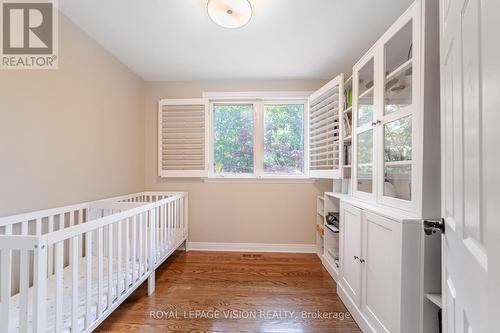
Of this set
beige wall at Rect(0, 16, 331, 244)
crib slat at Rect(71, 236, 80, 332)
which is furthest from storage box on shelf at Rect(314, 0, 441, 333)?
crib slat at Rect(71, 236, 80, 332)

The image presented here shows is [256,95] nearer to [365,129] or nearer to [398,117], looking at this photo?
[365,129]

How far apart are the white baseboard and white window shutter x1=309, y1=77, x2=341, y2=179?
3.09ft

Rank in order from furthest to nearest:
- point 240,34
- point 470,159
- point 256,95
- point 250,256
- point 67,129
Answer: point 256,95 < point 250,256 < point 240,34 < point 67,129 < point 470,159

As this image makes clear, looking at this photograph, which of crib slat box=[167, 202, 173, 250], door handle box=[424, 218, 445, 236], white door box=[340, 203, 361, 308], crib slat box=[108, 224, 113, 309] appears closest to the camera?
door handle box=[424, 218, 445, 236]

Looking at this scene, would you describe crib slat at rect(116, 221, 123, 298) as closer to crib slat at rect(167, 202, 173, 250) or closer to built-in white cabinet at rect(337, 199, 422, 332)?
crib slat at rect(167, 202, 173, 250)

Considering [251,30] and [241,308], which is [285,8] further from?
[241,308]

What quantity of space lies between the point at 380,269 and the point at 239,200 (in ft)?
6.13

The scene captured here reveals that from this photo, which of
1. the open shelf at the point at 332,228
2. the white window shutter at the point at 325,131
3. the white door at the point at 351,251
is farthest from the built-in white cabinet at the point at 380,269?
the white window shutter at the point at 325,131

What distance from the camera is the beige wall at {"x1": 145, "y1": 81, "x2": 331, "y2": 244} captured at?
295cm

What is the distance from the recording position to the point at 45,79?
1.65 meters

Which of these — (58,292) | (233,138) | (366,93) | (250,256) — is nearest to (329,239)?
(250,256)

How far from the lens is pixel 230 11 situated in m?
1.63

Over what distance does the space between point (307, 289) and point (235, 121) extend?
6.82 feet

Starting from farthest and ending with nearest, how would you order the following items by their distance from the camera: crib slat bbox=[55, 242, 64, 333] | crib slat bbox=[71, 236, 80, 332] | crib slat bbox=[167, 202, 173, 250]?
crib slat bbox=[167, 202, 173, 250], crib slat bbox=[71, 236, 80, 332], crib slat bbox=[55, 242, 64, 333]
